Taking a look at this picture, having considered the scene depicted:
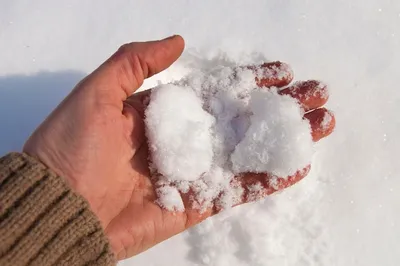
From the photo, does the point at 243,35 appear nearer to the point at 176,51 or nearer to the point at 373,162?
the point at 176,51

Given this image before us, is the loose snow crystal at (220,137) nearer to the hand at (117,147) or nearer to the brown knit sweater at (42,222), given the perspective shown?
the hand at (117,147)

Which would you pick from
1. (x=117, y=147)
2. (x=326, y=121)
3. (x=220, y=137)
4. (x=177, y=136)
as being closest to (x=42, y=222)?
(x=117, y=147)

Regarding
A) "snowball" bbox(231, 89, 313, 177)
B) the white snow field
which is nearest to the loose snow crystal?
"snowball" bbox(231, 89, 313, 177)

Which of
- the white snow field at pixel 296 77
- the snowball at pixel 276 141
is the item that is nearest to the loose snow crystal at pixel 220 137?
the snowball at pixel 276 141

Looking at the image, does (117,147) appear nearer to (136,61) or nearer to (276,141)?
(136,61)

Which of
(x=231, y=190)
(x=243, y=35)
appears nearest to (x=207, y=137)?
(x=231, y=190)

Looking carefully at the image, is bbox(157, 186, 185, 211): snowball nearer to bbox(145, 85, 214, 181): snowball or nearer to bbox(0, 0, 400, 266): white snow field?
bbox(145, 85, 214, 181): snowball
